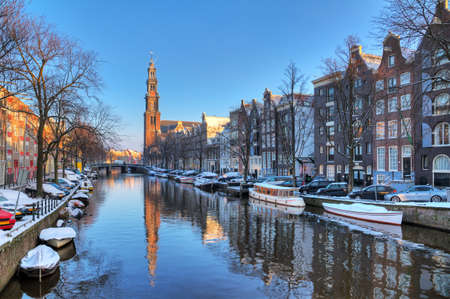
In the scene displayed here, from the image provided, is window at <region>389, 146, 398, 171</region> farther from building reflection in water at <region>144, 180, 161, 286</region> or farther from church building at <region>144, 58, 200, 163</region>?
church building at <region>144, 58, 200, 163</region>

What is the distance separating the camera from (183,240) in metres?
21.1

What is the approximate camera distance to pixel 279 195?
36438mm

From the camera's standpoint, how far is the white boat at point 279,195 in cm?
3392

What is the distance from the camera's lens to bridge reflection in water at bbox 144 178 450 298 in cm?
1308

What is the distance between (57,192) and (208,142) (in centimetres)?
7334

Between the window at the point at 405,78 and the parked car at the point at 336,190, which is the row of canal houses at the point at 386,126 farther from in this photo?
the parked car at the point at 336,190

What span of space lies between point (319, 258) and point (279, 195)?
19.6 m

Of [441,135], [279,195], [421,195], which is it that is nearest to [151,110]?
[279,195]

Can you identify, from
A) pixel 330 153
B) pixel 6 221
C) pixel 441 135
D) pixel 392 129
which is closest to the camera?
pixel 6 221

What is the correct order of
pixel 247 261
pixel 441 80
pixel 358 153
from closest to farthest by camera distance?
pixel 247 261 → pixel 441 80 → pixel 358 153

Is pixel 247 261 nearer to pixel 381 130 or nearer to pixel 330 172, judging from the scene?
pixel 381 130

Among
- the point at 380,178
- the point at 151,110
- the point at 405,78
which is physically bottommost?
the point at 380,178

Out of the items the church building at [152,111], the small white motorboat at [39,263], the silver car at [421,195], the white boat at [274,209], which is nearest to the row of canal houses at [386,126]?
the silver car at [421,195]

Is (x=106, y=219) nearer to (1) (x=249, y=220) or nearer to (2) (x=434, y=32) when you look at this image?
(1) (x=249, y=220)
